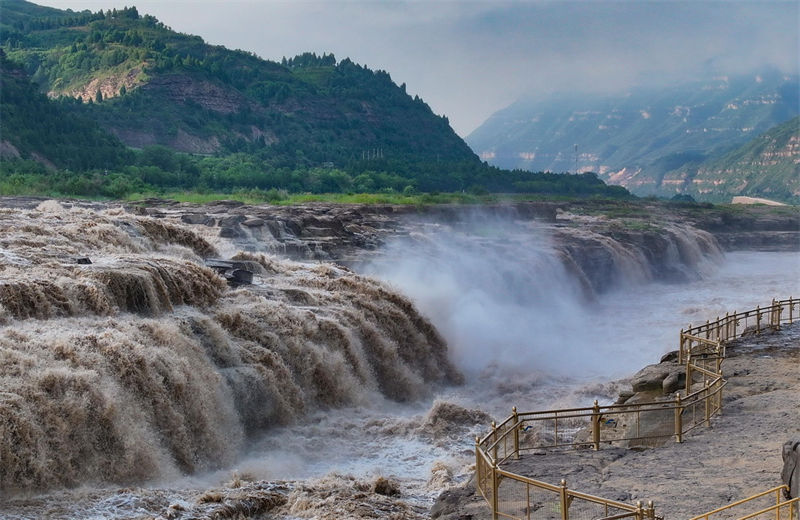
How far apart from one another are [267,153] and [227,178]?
4316cm

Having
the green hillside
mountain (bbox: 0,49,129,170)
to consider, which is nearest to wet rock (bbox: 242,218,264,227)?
the green hillside

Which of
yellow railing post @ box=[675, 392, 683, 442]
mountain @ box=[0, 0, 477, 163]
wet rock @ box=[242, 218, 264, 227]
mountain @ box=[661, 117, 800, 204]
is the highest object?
mountain @ box=[0, 0, 477, 163]

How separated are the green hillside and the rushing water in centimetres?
3741

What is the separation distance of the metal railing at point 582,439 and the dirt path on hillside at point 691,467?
0.34 metres

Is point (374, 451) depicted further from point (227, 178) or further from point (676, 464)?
point (227, 178)

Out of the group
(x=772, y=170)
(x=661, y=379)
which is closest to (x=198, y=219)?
(x=661, y=379)

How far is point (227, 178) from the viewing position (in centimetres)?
9069

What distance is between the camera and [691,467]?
15453 millimetres

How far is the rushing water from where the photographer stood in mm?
16875

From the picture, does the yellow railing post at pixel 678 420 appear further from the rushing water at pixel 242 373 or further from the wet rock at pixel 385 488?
the wet rock at pixel 385 488

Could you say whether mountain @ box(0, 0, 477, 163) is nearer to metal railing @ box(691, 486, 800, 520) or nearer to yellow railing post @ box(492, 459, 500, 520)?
yellow railing post @ box(492, 459, 500, 520)

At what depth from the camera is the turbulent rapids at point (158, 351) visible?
666 inches

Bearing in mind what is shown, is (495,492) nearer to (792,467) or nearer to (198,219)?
(792,467)

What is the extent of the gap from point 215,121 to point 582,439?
126 metres
